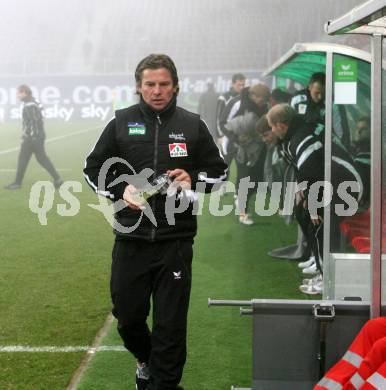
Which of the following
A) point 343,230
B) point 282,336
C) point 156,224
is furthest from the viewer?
point 343,230

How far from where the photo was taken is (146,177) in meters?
3.53

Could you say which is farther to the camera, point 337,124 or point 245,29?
point 245,29

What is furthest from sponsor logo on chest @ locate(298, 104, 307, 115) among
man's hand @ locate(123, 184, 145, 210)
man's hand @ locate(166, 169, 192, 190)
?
man's hand @ locate(123, 184, 145, 210)

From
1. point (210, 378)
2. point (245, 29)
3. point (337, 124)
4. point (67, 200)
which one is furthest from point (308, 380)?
point (245, 29)

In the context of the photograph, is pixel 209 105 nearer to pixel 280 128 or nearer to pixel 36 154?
pixel 36 154

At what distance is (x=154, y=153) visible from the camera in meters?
3.51

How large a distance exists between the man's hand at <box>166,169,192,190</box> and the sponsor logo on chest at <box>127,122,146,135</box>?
9.4 inches

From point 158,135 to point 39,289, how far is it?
10.4 ft

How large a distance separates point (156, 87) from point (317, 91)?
2959mm

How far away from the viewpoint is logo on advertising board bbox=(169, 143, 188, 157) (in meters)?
3.53

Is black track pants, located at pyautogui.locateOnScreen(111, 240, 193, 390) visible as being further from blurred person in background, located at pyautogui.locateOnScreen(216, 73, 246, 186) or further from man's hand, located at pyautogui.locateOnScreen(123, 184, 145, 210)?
blurred person in background, located at pyautogui.locateOnScreen(216, 73, 246, 186)

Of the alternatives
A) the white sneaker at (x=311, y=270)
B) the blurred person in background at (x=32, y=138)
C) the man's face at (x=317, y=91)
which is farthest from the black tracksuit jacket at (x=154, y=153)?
the blurred person in background at (x=32, y=138)

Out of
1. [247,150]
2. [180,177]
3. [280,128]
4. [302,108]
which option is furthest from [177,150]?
[247,150]

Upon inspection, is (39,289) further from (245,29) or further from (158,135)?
(245,29)
